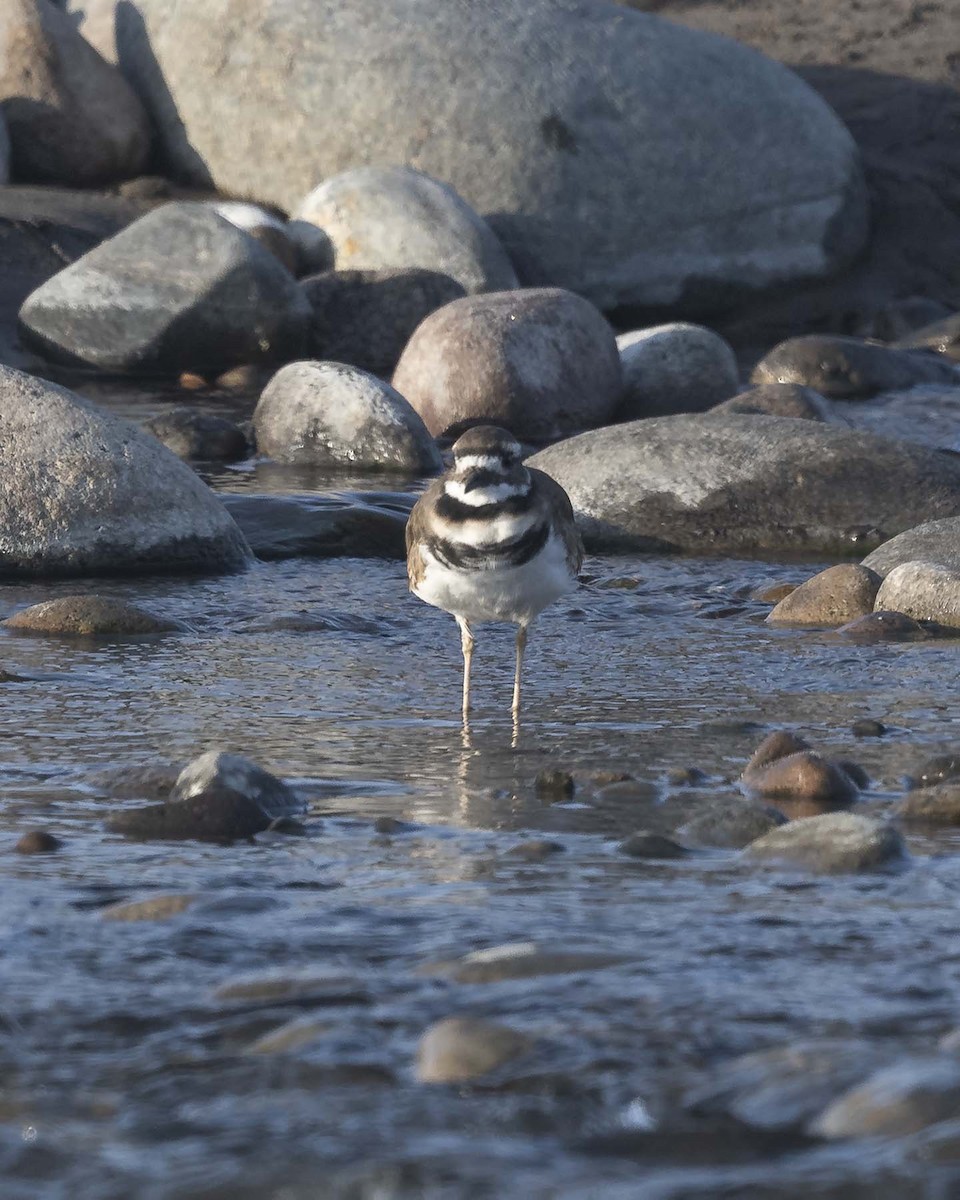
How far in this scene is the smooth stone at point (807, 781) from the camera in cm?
456

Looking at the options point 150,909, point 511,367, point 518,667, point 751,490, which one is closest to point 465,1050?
point 150,909

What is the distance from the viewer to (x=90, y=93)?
58.6 ft

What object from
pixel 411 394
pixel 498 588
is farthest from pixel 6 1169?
pixel 411 394

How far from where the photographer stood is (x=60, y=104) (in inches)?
696

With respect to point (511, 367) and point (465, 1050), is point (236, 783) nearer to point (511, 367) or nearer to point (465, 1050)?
point (465, 1050)

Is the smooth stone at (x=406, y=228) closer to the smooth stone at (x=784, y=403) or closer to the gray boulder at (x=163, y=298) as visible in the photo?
the gray boulder at (x=163, y=298)

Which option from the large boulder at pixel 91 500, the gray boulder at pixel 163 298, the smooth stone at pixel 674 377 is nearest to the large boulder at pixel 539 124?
the gray boulder at pixel 163 298

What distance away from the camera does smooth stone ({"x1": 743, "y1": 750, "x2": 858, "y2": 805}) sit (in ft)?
15.0

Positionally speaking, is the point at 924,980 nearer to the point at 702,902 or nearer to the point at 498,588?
the point at 702,902

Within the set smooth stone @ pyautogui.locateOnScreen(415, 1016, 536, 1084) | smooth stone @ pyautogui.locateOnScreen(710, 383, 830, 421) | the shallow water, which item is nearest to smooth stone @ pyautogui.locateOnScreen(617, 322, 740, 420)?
smooth stone @ pyautogui.locateOnScreen(710, 383, 830, 421)

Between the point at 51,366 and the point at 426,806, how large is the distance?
10316 mm

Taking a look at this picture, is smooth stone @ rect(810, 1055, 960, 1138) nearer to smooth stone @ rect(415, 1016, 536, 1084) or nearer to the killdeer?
smooth stone @ rect(415, 1016, 536, 1084)

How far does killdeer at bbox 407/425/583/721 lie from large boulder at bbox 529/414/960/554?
3121 millimetres

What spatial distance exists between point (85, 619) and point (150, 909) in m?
3.28
